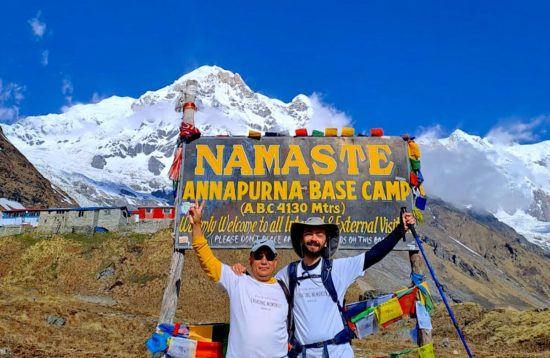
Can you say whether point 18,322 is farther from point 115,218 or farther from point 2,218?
point 2,218

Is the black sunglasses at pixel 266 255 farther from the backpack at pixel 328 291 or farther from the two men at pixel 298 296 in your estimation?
the backpack at pixel 328 291

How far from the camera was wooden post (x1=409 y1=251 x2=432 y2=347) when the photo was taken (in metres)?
7.96

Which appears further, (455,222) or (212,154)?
(455,222)

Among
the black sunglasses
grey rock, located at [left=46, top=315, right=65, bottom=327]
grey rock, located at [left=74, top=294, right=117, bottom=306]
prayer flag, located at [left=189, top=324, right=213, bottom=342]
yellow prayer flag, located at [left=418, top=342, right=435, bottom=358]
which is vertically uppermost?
the black sunglasses

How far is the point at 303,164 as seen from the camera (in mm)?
9641

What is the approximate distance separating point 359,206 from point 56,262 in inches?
1416

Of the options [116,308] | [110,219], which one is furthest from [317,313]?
[110,219]

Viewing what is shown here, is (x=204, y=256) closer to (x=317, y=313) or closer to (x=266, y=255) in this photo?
(x=266, y=255)

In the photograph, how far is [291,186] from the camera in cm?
959

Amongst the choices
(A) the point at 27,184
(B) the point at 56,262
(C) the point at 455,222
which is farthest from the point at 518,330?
(C) the point at 455,222

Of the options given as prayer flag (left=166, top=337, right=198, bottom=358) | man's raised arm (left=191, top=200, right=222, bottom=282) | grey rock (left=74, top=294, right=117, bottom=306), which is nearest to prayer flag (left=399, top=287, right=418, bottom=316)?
prayer flag (left=166, top=337, right=198, bottom=358)

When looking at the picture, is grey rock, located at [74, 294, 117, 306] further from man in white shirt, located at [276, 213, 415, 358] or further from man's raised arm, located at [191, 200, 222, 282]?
man in white shirt, located at [276, 213, 415, 358]

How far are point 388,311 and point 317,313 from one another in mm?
2597

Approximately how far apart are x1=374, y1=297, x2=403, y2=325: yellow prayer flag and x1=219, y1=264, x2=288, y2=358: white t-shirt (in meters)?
2.67
